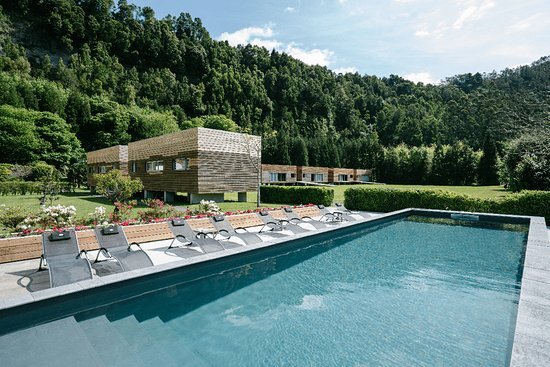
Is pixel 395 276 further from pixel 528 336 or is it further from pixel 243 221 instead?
pixel 243 221

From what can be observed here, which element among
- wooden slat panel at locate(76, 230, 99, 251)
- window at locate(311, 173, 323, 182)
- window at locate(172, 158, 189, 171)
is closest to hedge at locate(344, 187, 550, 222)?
window at locate(172, 158, 189, 171)

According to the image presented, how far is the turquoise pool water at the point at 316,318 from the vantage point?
3531 millimetres

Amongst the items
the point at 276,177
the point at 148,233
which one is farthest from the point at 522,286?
the point at 276,177

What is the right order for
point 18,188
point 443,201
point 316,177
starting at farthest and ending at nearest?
point 316,177
point 18,188
point 443,201

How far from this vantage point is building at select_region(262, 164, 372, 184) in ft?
123

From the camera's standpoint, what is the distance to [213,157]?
699 inches

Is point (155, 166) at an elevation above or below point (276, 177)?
above

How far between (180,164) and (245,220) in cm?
994

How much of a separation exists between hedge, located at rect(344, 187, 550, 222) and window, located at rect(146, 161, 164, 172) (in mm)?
12192

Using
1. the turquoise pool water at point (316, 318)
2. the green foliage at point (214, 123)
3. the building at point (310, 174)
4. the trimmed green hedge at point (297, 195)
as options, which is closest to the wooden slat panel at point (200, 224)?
the turquoise pool water at point (316, 318)

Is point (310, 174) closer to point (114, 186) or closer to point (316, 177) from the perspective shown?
point (316, 177)

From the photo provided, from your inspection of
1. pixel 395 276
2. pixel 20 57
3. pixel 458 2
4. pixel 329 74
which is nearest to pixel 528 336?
pixel 395 276

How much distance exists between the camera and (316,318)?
4.48 meters

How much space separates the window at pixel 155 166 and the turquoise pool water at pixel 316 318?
15613 millimetres
